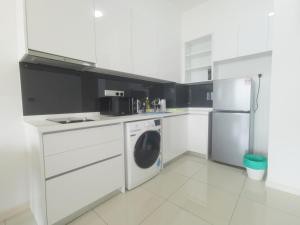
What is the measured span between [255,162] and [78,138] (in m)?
2.09

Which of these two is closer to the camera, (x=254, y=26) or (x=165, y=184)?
(x=165, y=184)

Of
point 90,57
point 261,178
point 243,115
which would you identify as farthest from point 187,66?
point 261,178

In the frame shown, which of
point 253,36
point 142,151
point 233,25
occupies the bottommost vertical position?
point 142,151

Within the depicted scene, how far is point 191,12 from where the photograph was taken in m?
2.65

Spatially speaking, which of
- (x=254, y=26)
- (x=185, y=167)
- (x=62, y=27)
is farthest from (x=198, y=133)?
(x=62, y=27)

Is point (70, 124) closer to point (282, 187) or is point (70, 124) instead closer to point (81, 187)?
point (81, 187)

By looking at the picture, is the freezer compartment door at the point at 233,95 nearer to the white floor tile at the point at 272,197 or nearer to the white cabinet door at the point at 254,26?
the white cabinet door at the point at 254,26

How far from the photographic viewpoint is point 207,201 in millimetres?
1476

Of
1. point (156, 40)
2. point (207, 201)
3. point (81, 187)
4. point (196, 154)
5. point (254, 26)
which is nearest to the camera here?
point (81, 187)

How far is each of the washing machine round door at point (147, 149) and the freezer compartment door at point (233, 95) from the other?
1.15 meters

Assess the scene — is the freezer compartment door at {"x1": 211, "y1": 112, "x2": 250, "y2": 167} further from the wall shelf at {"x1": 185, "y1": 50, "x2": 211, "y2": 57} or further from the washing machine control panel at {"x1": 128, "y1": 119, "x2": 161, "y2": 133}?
the wall shelf at {"x1": 185, "y1": 50, "x2": 211, "y2": 57}

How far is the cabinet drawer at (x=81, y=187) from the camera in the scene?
3.56 feet

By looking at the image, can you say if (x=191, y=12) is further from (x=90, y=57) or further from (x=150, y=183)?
(x=150, y=183)

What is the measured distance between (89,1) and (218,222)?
2370 mm
